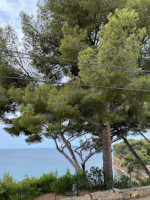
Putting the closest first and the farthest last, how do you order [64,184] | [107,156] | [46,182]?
[64,184] → [46,182] → [107,156]

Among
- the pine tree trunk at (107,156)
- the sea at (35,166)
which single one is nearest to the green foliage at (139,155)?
the sea at (35,166)

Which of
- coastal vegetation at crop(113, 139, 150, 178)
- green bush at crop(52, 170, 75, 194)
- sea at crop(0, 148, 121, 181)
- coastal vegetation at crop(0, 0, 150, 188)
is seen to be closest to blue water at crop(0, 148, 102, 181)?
sea at crop(0, 148, 121, 181)

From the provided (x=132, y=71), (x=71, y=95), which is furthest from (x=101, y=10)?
(x=71, y=95)

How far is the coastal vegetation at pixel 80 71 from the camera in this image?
16.8 ft

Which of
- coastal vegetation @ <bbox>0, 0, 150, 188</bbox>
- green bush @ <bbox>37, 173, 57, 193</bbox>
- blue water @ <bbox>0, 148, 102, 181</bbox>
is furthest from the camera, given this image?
blue water @ <bbox>0, 148, 102, 181</bbox>

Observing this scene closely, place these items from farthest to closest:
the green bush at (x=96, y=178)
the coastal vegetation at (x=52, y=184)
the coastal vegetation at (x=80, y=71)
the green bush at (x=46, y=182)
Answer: the green bush at (x=96, y=178)
the green bush at (x=46, y=182)
the coastal vegetation at (x=52, y=184)
the coastal vegetation at (x=80, y=71)

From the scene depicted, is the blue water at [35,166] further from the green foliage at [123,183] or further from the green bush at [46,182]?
the green foliage at [123,183]

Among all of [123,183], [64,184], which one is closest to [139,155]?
[123,183]

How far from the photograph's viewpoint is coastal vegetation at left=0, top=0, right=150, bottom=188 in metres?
5.13

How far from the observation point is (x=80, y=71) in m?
5.40

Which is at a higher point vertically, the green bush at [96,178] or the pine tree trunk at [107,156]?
the pine tree trunk at [107,156]

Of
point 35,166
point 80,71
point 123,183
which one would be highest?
point 80,71

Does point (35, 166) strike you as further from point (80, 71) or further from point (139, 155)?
point (80, 71)

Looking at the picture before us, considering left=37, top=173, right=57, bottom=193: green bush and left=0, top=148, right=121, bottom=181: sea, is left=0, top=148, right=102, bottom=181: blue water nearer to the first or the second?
left=0, top=148, right=121, bottom=181: sea
